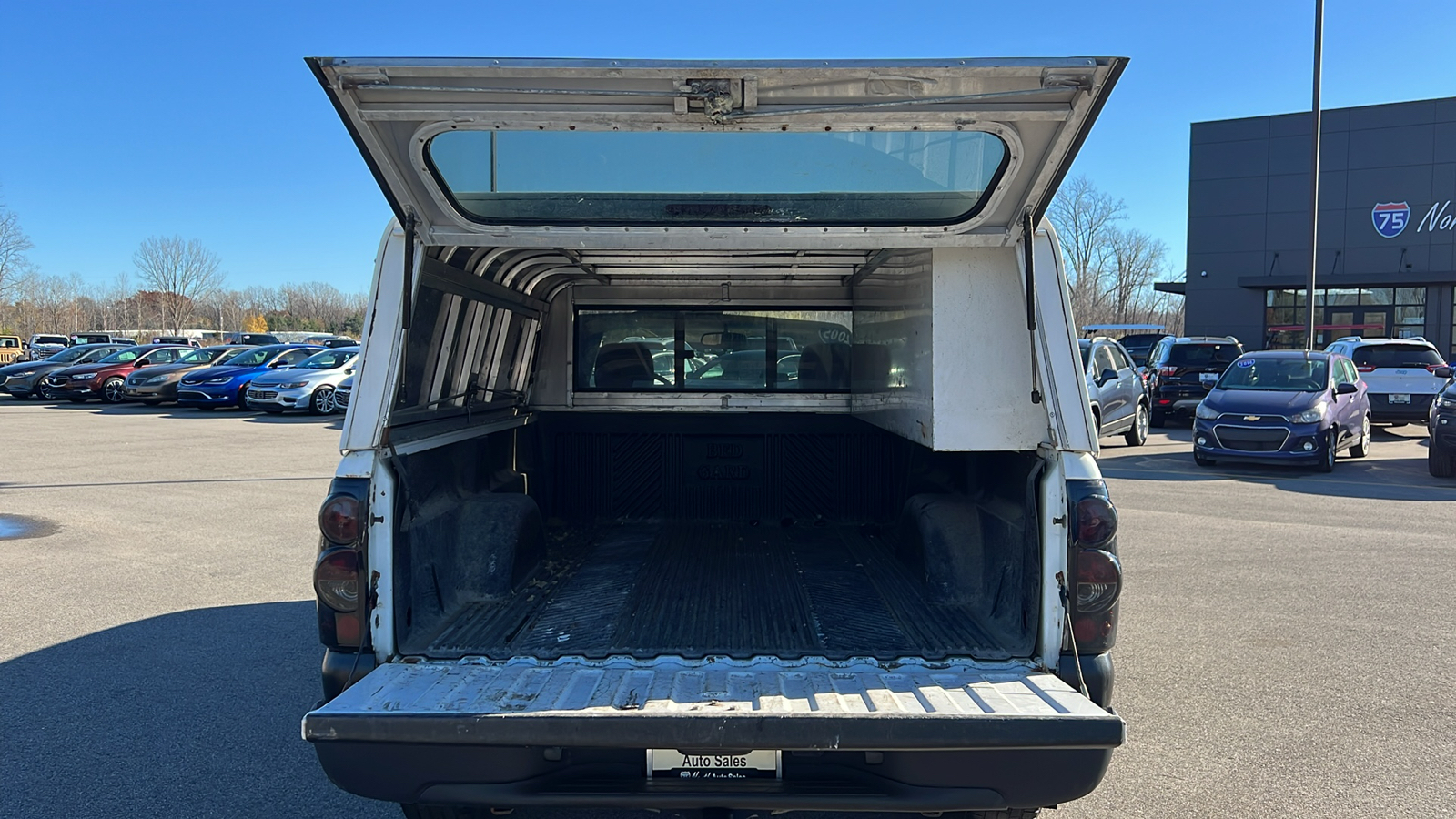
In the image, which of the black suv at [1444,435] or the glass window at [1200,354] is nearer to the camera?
the black suv at [1444,435]

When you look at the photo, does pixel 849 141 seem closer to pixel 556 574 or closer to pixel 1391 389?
pixel 556 574

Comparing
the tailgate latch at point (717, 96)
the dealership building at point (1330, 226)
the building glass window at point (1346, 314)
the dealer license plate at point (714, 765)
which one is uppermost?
the dealership building at point (1330, 226)

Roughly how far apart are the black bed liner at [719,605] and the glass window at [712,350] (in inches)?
41.2

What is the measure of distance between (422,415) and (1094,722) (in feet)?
9.51

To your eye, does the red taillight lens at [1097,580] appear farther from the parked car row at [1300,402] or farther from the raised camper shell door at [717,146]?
the parked car row at [1300,402]

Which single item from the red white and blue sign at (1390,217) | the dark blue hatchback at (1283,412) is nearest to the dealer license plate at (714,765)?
the dark blue hatchback at (1283,412)

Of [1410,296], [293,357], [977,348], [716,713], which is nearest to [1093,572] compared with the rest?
[977,348]

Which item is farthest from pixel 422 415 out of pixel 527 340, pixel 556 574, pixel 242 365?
pixel 242 365

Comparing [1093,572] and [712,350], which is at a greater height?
[712,350]

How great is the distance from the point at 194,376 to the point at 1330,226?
34.2 metres

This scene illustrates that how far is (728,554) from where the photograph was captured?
18.0 ft

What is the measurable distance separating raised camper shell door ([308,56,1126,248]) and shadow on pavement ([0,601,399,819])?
2.22 metres

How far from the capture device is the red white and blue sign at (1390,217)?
97.9ft

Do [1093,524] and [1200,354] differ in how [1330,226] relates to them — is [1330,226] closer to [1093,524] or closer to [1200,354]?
[1200,354]
